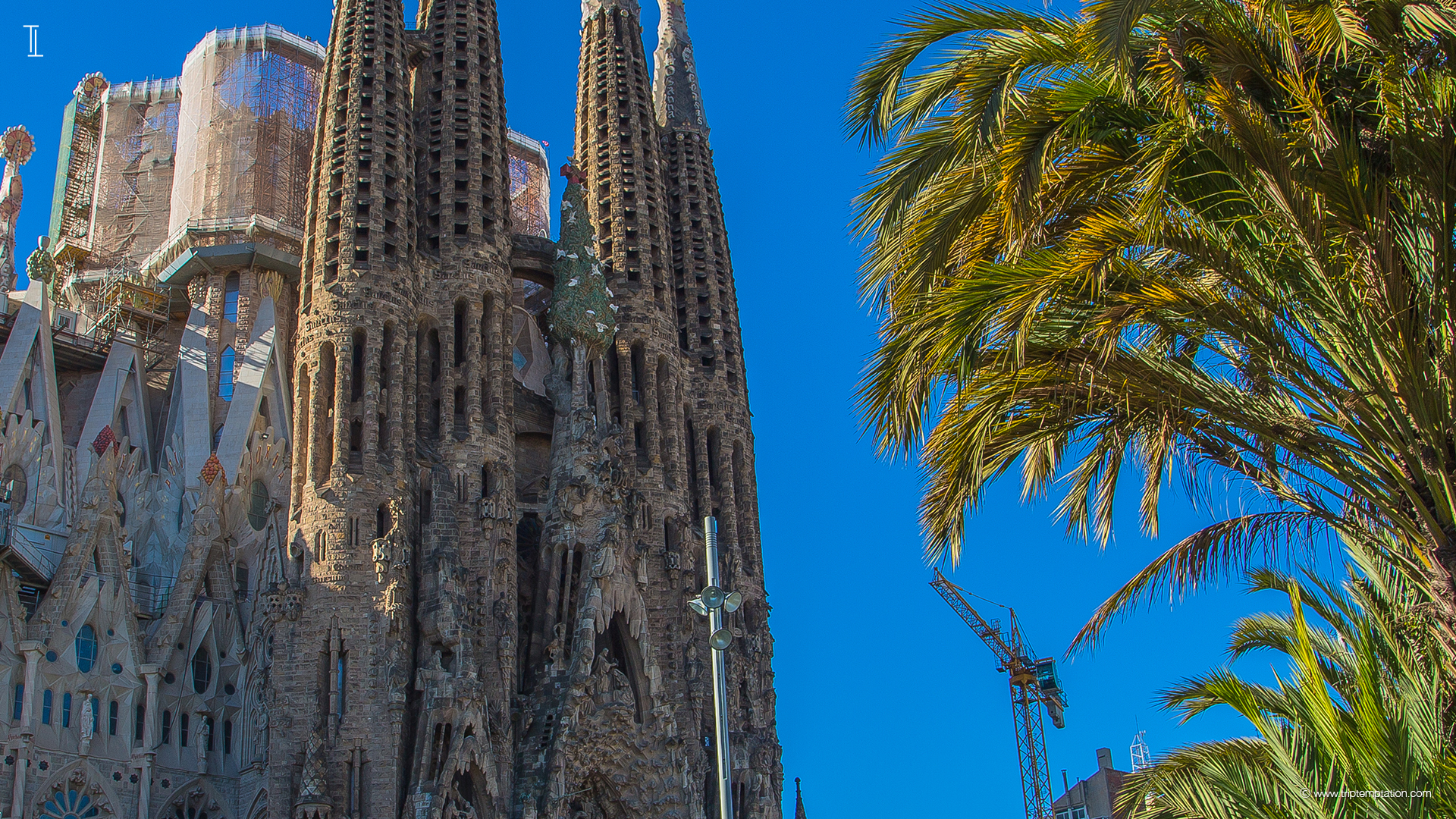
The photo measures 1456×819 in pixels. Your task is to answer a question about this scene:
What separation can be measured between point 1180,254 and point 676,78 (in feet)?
124

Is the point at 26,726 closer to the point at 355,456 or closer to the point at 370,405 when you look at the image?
the point at 355,456

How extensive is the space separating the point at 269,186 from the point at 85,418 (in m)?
9.69

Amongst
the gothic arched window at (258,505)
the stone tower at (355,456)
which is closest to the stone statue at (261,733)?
the stone tower at (355,456)

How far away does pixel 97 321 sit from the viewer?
41.1m

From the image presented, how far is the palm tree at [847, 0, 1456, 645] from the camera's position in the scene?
887cm

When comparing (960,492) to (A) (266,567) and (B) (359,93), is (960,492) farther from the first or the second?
(B) (359,93)

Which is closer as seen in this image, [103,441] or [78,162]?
[103,441]

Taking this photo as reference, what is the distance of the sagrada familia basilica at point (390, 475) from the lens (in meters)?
29.5

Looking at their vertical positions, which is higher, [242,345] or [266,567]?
[242,345]

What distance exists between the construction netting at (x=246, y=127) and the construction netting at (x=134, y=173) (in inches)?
69.8

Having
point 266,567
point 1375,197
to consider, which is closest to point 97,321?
point 266,567

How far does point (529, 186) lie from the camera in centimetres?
5697

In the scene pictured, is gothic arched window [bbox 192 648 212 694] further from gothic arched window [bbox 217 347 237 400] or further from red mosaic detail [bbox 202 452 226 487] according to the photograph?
gothic arched window [bbox 217 347 237 400]

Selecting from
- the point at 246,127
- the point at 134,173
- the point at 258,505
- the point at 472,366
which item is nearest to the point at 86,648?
the point at 258,505
